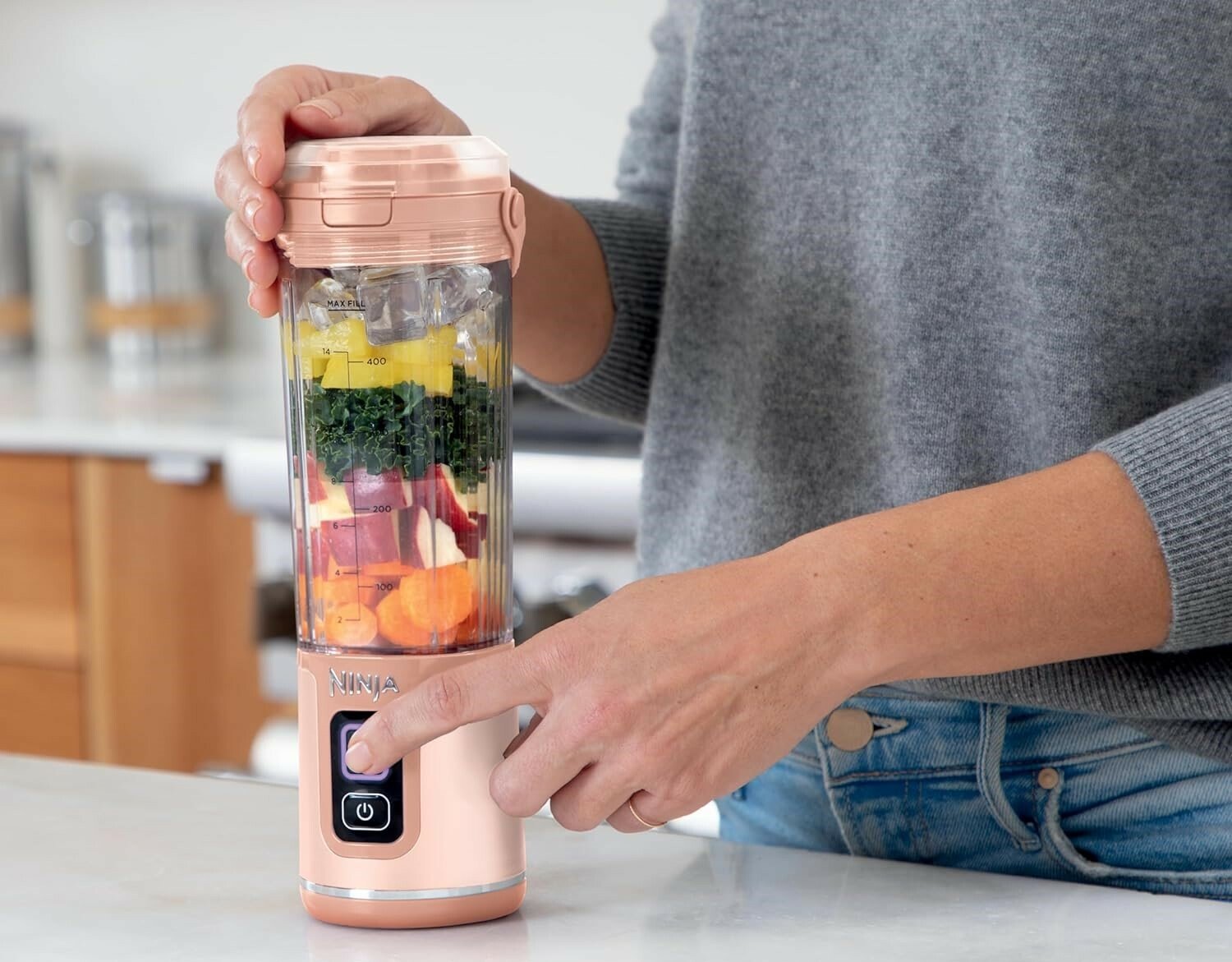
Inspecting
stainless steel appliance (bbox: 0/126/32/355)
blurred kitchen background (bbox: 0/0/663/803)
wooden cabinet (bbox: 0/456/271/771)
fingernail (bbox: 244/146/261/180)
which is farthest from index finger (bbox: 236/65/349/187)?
stainless steel appliance (bbox: 0/126/32/355)

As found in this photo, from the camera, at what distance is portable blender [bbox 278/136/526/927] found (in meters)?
0.59

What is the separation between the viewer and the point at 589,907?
24.6 inches

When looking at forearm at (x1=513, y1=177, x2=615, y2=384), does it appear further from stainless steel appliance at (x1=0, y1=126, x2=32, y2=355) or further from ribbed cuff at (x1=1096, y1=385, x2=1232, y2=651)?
stainless steel appliance at (x1=0, y1=126, x2=32, y2=355)

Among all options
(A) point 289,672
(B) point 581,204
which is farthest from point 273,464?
(B) point 581,204

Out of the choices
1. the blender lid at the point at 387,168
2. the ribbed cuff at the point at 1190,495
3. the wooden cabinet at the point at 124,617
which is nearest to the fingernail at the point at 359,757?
the blender lid at the point at 387,168

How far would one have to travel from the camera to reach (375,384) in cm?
59

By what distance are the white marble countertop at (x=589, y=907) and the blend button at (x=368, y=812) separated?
4 centimetres

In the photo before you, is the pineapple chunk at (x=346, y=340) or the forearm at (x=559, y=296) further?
the forearm at (x=559, y=296)

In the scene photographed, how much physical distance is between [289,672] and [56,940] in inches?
43.7

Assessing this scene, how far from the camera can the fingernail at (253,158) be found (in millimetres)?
583

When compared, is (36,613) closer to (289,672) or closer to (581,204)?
(289,672)

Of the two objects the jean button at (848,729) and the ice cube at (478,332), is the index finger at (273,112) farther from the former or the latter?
the jean button at (848,729)

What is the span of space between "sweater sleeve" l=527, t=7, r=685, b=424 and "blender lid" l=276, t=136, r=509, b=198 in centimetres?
27

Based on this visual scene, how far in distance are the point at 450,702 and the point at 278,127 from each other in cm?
23
